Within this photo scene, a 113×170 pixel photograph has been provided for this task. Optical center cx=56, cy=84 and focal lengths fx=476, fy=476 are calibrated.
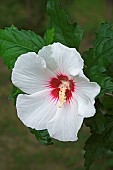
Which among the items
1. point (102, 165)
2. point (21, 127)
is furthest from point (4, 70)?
point (102, 165)

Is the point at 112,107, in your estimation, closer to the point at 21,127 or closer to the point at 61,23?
the point at 61,23

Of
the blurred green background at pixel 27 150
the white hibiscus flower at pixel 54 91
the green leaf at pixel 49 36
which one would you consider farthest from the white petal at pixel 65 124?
the blurred green background at pixel 27 150

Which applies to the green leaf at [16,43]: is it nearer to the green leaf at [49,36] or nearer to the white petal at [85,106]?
the green leaf at [49,36]

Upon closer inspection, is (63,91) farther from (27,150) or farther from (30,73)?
(27,150)

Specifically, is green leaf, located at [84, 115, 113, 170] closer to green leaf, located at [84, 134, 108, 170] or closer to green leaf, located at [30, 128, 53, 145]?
green leaf, located at [84, 134, 108, 170]

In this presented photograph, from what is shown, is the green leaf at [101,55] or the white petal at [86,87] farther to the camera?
the green leaf at [101,55]

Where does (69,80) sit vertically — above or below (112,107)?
above
